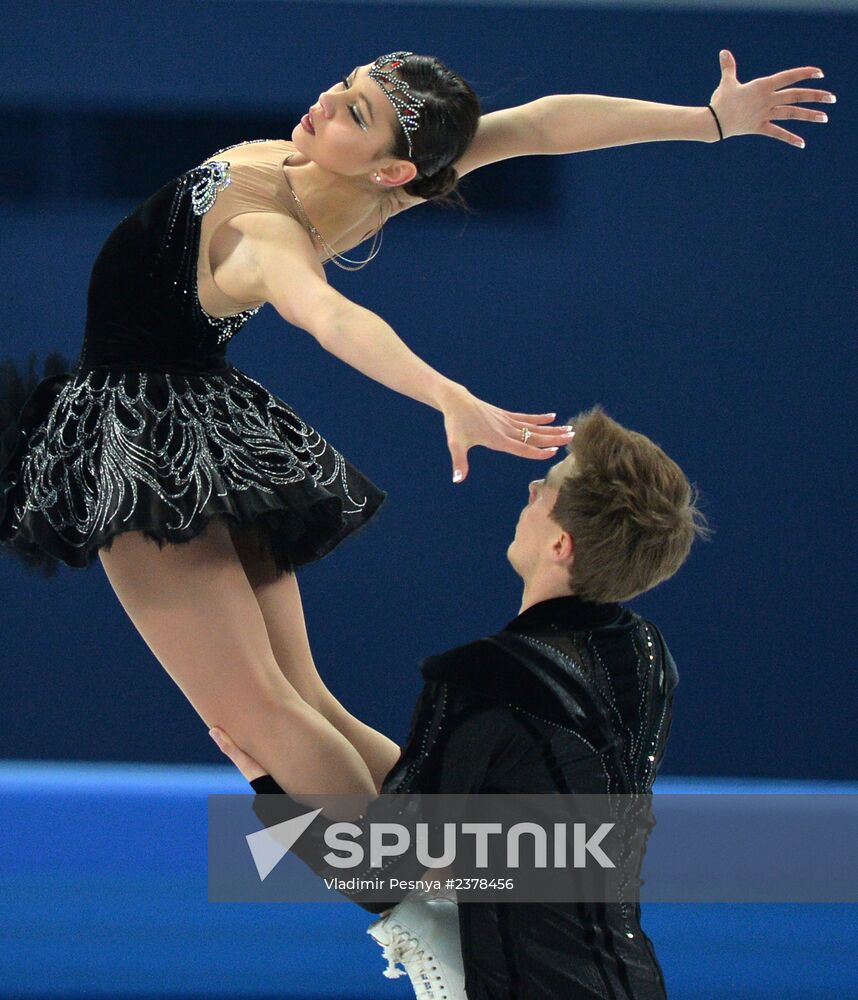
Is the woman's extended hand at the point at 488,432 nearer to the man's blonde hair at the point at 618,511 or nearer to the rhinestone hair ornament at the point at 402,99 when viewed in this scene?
the man's blonde hair at the point at 618,511

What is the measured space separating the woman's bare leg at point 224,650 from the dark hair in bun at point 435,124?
2.03 ft

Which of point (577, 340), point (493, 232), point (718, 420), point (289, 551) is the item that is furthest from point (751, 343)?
point (289, 551)

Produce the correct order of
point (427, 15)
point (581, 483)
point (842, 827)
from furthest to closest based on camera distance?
point (427, 15), point (842, 827), point (581, 483)

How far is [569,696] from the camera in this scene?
1.89 meters

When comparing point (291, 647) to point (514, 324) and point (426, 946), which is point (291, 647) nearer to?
point (426, 946)

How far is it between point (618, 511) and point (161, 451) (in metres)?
0.67

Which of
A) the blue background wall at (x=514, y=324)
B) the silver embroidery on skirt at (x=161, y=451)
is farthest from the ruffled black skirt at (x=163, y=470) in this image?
the blue background wall at (x=514, y=324)

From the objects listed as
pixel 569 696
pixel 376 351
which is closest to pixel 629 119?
pixel 376 351

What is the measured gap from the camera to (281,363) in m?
4.77

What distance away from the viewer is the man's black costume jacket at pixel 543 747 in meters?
1.88

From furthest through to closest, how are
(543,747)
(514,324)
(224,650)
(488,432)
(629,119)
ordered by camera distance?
(514,324) < (629,119) < (224,650) < (543,747) < (488,432)

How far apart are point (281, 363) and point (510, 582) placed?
3.45 feet

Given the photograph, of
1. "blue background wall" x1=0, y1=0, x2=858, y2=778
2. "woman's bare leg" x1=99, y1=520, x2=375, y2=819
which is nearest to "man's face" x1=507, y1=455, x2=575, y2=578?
"woman's bare leg" x1=99, y1=520, x2=375, y2=819

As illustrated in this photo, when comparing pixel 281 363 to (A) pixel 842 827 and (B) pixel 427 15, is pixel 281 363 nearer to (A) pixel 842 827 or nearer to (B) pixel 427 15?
(B) pixel 427 15
